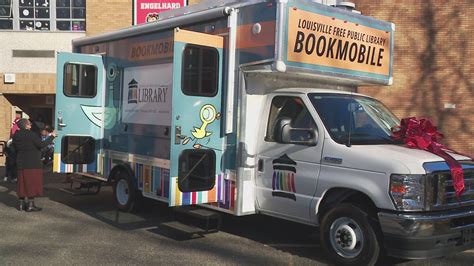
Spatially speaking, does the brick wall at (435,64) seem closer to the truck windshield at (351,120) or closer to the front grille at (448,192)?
the truck windshield at (351,120)

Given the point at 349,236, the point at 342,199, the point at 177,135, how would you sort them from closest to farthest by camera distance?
the point at 349,236
the point at 342,199
the point at 177,135

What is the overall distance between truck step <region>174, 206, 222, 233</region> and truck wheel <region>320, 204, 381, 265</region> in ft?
4.96

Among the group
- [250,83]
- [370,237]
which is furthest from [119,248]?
[370,237]

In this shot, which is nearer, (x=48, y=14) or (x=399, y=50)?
(x=399, y=50)

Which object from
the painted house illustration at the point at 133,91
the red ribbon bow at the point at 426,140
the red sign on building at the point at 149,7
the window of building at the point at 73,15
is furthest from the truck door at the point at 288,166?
the window of building at the point at 73,15

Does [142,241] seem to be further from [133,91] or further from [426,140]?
[426,140]

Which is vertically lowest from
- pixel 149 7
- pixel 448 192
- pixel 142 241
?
pixel 142 241

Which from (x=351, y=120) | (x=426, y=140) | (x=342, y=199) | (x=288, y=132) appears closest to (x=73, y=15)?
(x=288, y=132)

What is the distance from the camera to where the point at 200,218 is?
6613mm

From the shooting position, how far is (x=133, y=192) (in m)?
8.37

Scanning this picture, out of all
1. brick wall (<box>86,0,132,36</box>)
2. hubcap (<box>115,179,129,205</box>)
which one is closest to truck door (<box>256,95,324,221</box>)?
hubcap (<box>115,179,129,205</box>)

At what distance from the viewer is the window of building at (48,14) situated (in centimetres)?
1811

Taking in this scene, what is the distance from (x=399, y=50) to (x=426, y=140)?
1240 centimetres

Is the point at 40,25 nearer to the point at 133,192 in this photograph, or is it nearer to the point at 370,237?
the point at 133,192
